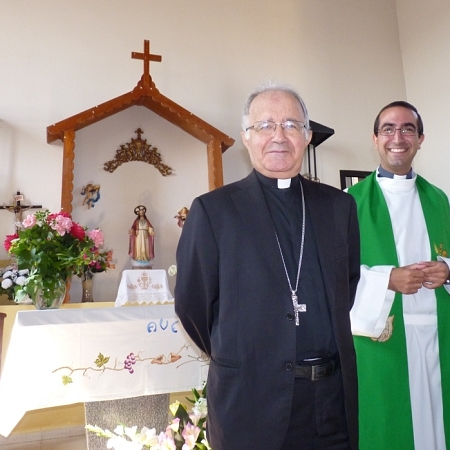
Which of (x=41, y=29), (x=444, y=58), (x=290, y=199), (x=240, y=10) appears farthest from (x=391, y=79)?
(x=290, y=199)

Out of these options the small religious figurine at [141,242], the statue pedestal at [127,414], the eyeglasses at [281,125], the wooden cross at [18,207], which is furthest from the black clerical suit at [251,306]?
the wooden cross at [18,207]

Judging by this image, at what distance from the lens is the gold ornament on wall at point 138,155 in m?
4.86

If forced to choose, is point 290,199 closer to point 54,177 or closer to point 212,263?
point 212,263

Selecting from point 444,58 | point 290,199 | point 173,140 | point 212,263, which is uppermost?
point 444,58

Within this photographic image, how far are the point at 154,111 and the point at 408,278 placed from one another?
364 centimetres

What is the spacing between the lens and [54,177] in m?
4.63

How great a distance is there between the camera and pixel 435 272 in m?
2.06

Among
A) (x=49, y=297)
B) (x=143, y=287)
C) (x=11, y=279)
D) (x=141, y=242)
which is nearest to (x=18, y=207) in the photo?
(x=11, y=279)

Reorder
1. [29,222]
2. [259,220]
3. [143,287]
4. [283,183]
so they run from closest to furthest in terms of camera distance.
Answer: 1. [259,220]
2. [283,183]
3. [29,222]
4. [143,287]

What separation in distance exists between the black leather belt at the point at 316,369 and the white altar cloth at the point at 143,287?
2.70 meters

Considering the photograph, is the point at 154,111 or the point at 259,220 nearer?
the point at 259,220

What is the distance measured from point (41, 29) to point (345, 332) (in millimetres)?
4720

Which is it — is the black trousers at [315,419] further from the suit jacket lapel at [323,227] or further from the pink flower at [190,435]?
the pink flower at [190,435]

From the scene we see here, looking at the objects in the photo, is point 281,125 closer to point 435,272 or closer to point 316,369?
point 316,369
